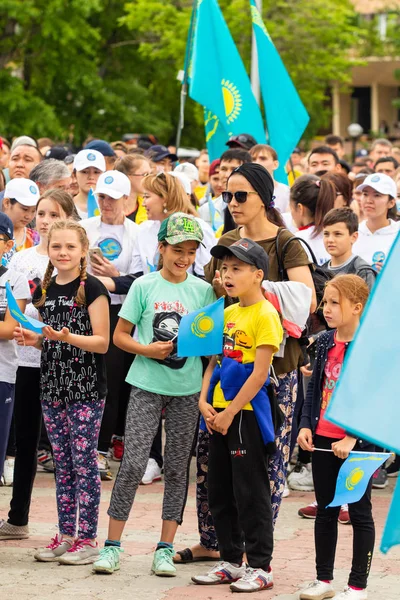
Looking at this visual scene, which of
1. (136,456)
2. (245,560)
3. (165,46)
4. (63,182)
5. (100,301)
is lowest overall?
(245,560)

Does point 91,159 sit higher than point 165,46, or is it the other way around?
point 165,46

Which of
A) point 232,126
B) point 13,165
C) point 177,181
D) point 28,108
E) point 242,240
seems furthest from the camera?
point 28,108

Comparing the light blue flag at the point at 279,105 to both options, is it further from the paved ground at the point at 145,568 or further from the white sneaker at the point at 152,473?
the paved ground at the point at 145,568

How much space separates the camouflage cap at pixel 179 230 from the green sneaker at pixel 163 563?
5.22ft

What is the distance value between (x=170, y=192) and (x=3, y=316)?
72.5 inches

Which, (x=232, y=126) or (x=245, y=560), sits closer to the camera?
(x=245, y=560)

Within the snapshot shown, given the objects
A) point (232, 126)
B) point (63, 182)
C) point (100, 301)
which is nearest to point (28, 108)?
point (232, 126)

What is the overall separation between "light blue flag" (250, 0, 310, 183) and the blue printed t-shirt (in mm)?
5437

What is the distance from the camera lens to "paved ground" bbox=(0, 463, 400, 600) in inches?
220

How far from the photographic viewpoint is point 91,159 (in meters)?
9.30

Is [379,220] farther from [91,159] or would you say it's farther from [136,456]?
[136,456]

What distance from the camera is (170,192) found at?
762 centimetres

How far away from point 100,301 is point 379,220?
135 inches

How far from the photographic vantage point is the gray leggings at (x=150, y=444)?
5.99 meters
